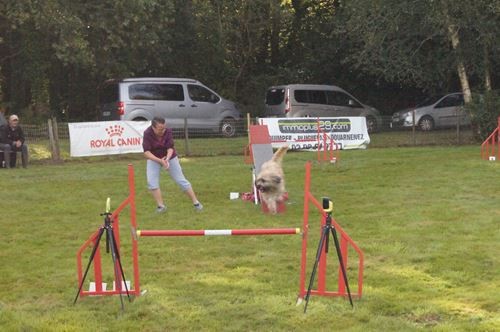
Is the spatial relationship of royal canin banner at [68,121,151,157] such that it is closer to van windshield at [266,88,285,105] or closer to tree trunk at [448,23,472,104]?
van windshield at [266,88,285,105]

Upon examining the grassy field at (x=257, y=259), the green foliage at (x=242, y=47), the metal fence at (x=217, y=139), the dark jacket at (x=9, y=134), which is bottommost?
the grassy field at (x=257, y=259)

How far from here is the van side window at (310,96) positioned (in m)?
21.8

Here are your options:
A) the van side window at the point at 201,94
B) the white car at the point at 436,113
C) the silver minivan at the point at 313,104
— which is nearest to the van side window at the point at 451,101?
the white car at the point at 436,113

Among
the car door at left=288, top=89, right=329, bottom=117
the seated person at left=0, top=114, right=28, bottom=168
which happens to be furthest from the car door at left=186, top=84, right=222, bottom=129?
the seated person at left=0, top=114, right=28, bottom=168

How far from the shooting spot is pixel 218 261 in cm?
629

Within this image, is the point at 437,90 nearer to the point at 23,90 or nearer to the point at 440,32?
the point at 440,32

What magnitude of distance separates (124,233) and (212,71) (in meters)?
18.8

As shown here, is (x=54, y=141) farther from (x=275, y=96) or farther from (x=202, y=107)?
(x=275, y=96)

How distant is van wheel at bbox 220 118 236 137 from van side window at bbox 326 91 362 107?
460cm

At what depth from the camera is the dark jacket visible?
1432 cm

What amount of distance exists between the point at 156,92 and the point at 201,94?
1.58 meters

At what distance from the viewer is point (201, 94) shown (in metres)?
20.7

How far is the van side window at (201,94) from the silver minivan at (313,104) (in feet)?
7.82

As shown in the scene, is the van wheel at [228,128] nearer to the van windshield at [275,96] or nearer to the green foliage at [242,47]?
the van windshield at [275,96]
